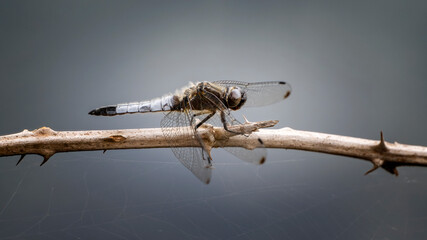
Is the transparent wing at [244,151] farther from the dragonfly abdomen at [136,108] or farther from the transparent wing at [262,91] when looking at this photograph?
the dragonfly abdomen at [136,108]

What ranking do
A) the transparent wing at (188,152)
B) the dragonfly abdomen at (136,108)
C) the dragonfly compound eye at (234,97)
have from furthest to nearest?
the dragonfly abdomen at (136,108)
the dragonfly compound eye at (234,97)
the transparent wing at (188,152)

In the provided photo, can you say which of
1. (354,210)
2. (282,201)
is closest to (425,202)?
(354,210)

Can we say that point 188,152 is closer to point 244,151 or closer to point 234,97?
point 244,151

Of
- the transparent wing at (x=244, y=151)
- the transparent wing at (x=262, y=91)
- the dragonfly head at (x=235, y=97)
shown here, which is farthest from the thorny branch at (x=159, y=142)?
the transparent wing at (x=262, y=91)

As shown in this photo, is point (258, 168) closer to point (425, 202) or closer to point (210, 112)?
point (210, 112)

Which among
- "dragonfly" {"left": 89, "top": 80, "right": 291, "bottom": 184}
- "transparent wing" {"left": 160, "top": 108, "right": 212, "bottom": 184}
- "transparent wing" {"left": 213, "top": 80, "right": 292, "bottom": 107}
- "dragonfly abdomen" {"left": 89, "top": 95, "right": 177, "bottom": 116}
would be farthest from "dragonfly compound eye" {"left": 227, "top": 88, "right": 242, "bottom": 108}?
"dragonfly abdomen" {"left": 89, "top": 95, "right": 177, "bottom": 116}

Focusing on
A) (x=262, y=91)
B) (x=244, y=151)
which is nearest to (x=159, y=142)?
(x=244, y=151)

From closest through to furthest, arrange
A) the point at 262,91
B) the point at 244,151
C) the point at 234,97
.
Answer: the point at 244,151
the point at 234,97
the point at 262,91
